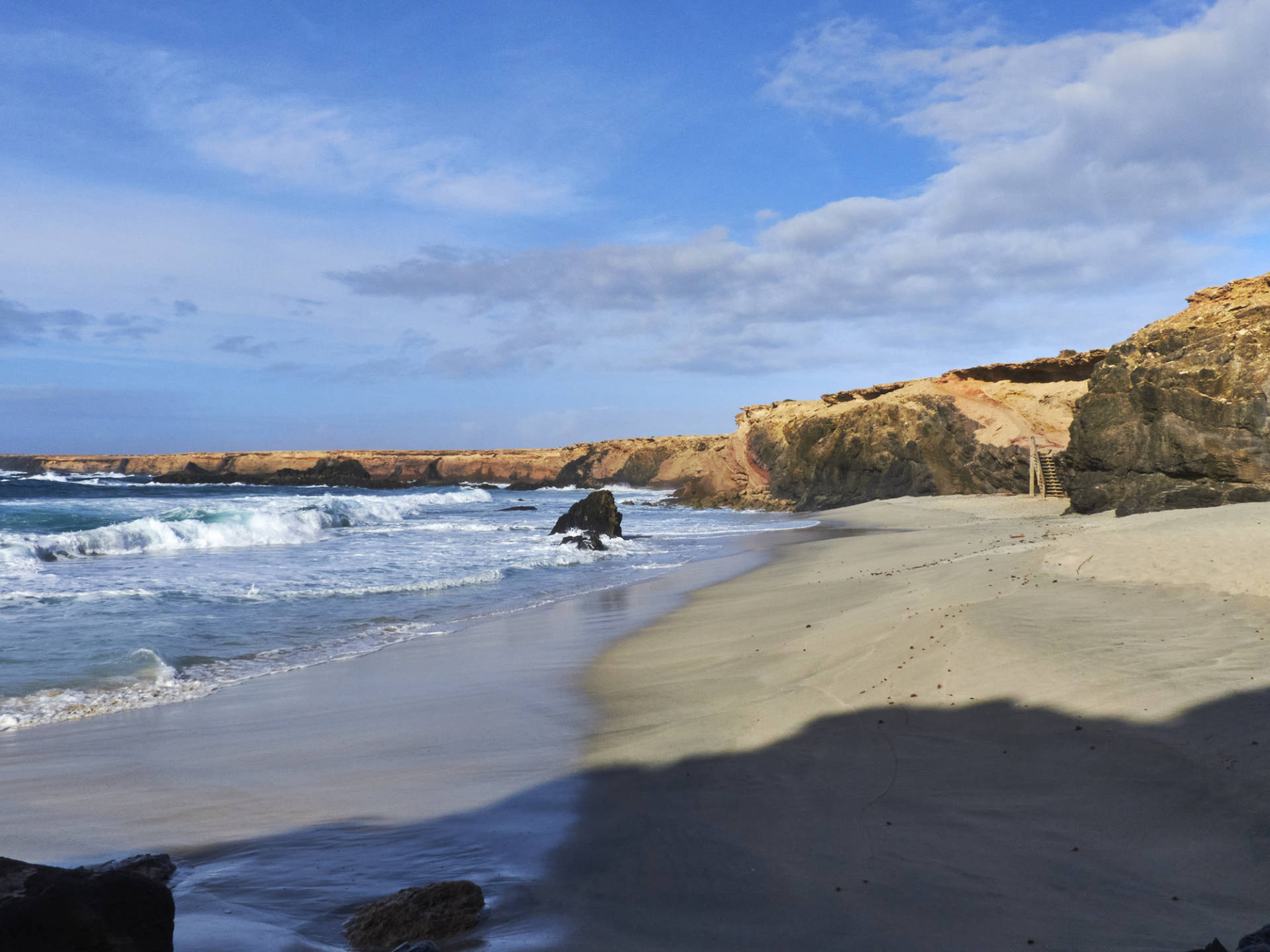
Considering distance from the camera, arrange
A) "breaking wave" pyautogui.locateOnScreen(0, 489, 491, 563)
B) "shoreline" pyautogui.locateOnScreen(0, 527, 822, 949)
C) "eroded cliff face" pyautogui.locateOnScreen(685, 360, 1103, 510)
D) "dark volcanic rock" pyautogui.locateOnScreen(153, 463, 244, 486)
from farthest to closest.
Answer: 1. "dark volcanic rock" pyautogui.locateOnScreen(153, 463, 244, 486)
2. "eroded cliff face" pyautogui.locateOnScreen(685, 360, 1103, 510)
3. "breaking wave" pyautogui.locateOnScreen(0, 489, 491, 563)
4. "shoreline" pyautogui.locateOnScreen(0, 527, 822, 949)

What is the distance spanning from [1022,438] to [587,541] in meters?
20.7

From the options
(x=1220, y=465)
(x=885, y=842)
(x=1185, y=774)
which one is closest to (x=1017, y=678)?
(x=1185, y=774)

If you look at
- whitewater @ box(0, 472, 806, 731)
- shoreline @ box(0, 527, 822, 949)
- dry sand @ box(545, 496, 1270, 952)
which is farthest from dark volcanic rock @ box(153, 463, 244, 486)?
dry sand @ box(545, 496, 1270, 952)

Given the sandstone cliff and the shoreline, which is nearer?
the shoreline

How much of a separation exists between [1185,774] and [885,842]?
145cm

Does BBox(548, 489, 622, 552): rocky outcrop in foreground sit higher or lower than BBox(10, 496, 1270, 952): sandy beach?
higher

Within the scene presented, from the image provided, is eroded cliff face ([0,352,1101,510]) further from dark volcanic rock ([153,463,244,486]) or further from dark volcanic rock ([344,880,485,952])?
dark volcanic rock ([153,463,244,486])

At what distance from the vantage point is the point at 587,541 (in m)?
20.8

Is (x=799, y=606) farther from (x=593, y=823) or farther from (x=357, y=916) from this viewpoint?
(x=357, y=916)

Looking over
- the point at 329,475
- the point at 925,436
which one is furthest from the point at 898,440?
the point at 329,475

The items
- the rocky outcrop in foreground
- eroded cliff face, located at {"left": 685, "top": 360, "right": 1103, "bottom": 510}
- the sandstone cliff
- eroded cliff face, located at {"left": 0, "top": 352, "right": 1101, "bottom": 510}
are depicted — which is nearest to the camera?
the rocky outcrop in foreground

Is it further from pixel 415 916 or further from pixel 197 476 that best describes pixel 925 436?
pixel 197 476

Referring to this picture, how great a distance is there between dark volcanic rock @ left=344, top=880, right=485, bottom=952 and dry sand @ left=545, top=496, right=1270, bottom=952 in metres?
0.38

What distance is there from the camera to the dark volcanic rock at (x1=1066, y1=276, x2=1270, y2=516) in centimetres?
1359
